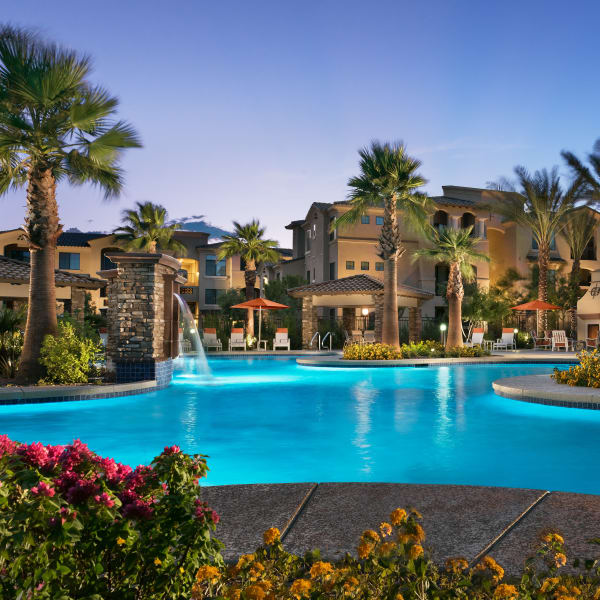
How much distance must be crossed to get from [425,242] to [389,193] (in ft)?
49.5

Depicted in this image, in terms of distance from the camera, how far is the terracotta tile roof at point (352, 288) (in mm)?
29297

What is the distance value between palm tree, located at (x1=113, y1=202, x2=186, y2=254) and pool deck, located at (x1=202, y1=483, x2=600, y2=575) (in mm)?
33930

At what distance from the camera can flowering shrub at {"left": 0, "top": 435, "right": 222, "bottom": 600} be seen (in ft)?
6.17

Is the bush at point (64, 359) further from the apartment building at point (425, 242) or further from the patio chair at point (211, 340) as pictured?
the apartment building at point (425, 242)

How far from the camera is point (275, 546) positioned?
262 centimetres

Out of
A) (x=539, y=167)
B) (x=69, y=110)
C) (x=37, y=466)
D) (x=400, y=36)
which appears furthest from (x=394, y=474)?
(x=539, y=167)

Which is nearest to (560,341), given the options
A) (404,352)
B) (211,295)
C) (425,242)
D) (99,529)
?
(404,352)

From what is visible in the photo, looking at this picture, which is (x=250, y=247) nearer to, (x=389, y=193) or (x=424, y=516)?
(x=389, y=193)

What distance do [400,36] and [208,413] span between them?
13138 millimetres

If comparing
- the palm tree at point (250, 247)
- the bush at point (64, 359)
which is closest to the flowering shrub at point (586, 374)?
the bush at point (64, 359)

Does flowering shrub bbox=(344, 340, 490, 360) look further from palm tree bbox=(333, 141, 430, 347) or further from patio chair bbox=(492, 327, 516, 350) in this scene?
patio chair bbox=(492, 327, 516, 350)

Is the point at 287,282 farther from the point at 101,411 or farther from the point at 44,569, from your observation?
the point at 44,569

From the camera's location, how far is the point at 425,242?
37.3 metres

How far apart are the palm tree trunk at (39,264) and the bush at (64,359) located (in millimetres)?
239
